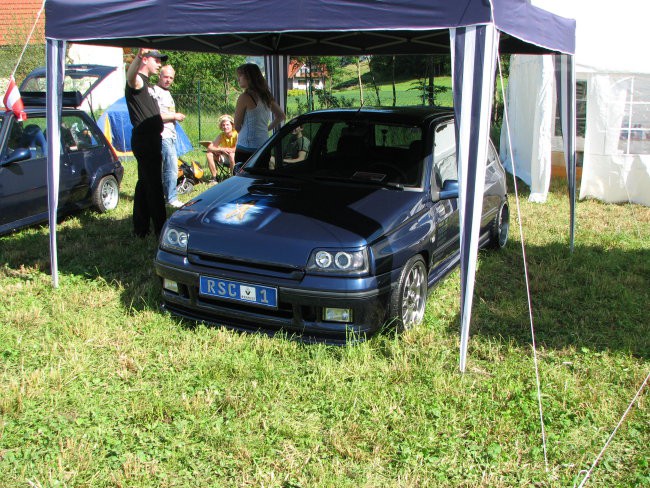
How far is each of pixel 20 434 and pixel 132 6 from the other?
294cm

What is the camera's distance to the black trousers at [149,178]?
6051mm

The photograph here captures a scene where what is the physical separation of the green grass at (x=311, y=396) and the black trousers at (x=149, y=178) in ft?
4.12

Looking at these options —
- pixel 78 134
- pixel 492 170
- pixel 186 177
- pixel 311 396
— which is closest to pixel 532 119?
pixel 492 170

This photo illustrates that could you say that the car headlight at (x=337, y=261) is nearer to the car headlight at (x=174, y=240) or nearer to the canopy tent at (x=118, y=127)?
the car headlight at (x=174, y=240)

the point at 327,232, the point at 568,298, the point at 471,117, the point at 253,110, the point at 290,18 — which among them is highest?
the point at 290,18

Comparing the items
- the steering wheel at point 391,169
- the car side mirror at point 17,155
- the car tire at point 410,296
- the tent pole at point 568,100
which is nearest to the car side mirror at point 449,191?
the steering wheel at point 391,169

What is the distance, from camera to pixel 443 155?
4945 millimetres

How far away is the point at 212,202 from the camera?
4477mm

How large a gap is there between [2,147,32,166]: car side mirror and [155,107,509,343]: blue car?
276 cm

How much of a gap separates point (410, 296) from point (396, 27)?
71.2 inches

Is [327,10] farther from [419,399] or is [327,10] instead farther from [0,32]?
[0,32]

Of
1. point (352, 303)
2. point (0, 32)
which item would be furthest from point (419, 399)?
point (0, 32)

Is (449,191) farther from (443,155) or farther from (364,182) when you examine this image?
(364,182)

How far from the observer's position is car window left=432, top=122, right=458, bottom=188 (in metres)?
4.77
